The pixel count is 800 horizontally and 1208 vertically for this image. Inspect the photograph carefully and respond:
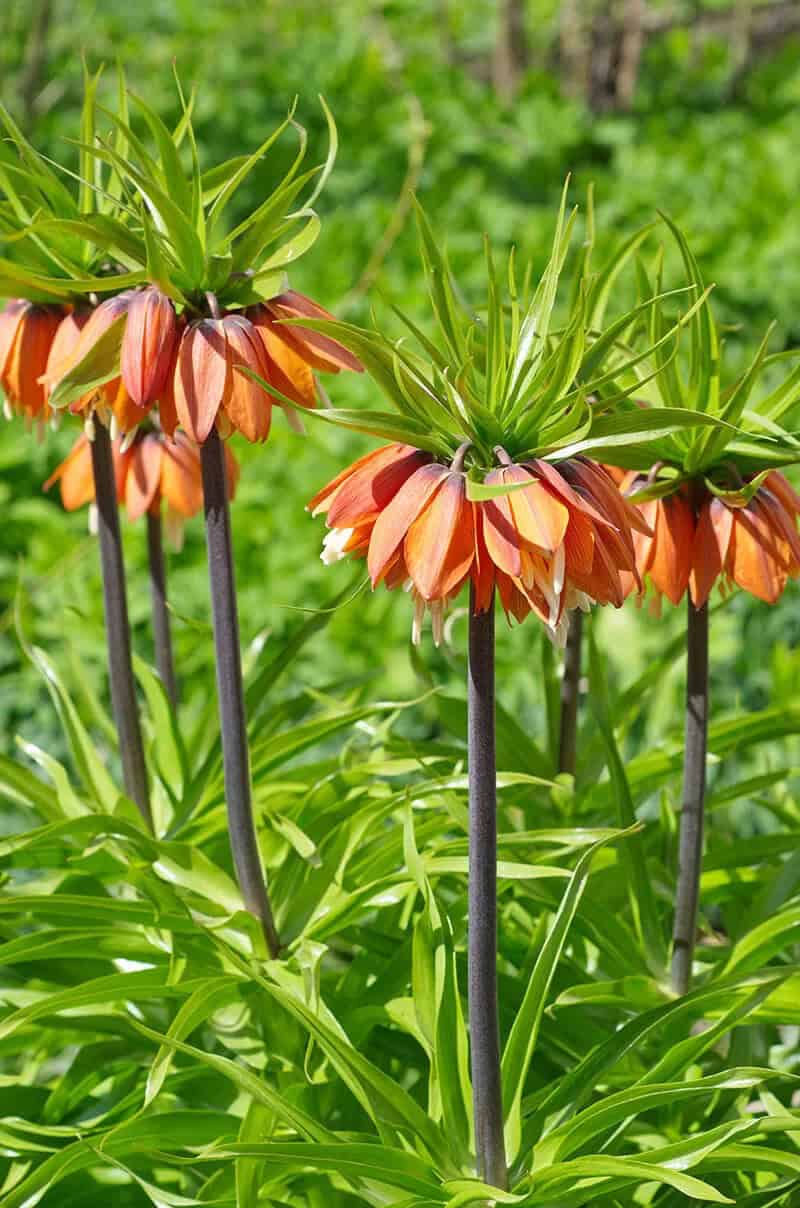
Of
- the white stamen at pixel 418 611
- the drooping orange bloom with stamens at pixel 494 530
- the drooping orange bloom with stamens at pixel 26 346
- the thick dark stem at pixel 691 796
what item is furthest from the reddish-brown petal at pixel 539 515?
the drooping orange bloom with stamens at pixel 26 346

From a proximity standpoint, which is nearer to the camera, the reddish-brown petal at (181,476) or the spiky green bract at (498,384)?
the spiky green bract at (498,384)

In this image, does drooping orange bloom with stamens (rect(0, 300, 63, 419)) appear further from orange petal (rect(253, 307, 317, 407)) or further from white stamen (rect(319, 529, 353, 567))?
white stamen (rect(319, 529, 353, 567))

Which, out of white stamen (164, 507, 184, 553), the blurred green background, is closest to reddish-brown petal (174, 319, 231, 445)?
white stamen (164, 507, 184, 553)

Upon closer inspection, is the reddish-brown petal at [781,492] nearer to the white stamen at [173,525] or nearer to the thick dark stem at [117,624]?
the thick dark stem at [117,624]

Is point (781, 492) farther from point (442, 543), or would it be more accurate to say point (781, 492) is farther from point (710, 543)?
point (442, 543)

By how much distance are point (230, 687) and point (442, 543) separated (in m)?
0.42

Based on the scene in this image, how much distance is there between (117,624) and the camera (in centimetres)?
151

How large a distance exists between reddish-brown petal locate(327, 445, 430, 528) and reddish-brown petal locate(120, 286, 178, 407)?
0.20 m

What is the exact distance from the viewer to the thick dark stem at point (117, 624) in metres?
1.44

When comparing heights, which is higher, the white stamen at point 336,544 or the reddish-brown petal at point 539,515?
the white stamen at point 336,544

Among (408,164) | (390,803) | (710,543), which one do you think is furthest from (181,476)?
(408,164)

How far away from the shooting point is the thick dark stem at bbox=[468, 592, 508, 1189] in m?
1.03

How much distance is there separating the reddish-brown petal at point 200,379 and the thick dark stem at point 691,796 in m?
0.44

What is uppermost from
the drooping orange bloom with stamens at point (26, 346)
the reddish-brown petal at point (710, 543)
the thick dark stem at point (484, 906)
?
the drooping orange bloom with stamens at point (26, 346)
